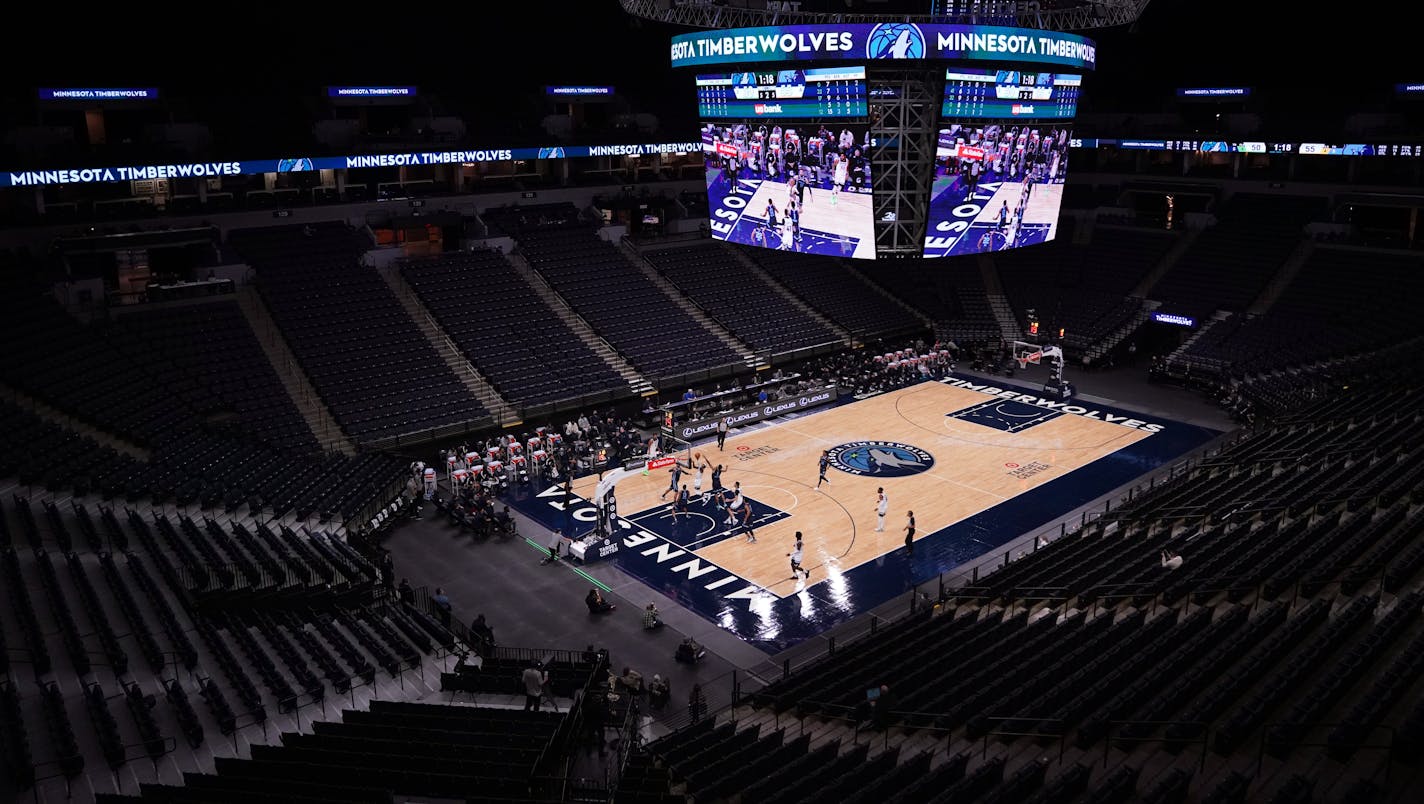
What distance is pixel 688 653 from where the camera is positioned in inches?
795

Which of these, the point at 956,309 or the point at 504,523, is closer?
the point at 504,523

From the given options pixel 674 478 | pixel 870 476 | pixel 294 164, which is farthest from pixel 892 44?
pixel 294 164

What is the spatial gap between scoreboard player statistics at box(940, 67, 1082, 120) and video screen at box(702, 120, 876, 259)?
8.18ft

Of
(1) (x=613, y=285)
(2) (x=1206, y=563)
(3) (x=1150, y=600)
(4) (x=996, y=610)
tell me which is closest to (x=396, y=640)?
(4) (x=996, y=610)

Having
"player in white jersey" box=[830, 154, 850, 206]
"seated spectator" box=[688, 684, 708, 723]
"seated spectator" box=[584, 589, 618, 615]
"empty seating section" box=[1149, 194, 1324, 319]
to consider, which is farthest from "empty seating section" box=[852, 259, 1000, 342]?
"seated spectator" box=[688, 684, 708, 723]

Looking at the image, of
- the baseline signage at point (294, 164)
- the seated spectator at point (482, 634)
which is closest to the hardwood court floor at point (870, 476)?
the seated spectator at point (482, 634)

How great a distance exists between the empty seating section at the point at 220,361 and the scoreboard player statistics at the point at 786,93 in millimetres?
15871

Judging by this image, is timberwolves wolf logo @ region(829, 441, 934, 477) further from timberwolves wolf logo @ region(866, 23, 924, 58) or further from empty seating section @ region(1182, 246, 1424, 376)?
empty seating section @ region(1182, 246, 1424, 376)

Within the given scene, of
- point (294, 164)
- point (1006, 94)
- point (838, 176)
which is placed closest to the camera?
point (1006, 94)

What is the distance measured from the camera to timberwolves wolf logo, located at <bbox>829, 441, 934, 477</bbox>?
31.4 meters

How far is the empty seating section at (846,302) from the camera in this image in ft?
151

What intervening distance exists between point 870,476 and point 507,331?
16.2 m

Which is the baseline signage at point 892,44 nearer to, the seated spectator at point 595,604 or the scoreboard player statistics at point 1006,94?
the scoreboard player statistics at point 1006,94

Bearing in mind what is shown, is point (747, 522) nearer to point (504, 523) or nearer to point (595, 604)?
point (595, 604)
